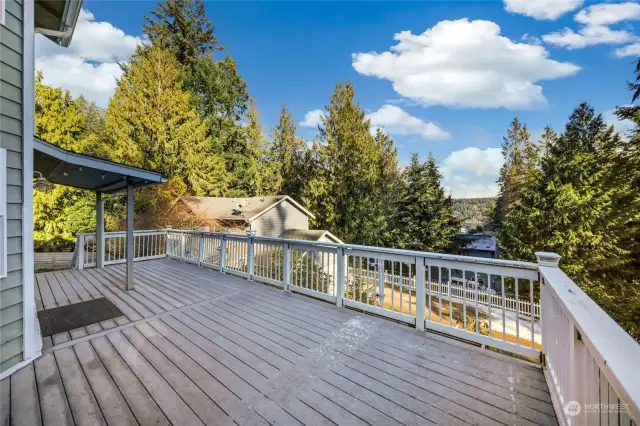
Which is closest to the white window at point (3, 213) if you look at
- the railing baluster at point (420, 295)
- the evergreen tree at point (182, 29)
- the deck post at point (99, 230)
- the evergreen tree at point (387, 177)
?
the railing baluster at point (420, 295)

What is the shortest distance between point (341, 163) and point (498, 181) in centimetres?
1643

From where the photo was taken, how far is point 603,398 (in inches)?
41.1

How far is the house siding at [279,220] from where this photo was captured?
14.2 meters

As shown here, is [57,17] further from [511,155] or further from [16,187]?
[511,155]

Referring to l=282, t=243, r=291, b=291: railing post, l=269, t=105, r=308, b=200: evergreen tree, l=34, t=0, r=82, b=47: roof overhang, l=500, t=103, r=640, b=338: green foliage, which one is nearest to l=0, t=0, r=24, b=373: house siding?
l=34, t=0, r=82, b=47: roof overhang

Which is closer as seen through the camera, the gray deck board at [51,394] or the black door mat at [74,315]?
the gray deck board at [51,394]

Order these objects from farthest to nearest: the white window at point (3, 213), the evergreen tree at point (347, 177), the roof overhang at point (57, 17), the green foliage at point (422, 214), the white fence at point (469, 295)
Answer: the green foliage at point (422, 214) → the evergreen tree at point (347, 177) → the roof overhang at point (57, 17) → the white fence at point (469, 295) → the white window at point (3, 213)

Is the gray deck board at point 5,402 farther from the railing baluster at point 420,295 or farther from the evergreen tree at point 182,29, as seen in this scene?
the evergreen tree at point 182,29

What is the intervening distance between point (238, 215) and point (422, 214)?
13.0m

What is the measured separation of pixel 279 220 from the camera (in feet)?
51.0

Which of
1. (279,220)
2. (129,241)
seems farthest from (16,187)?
(279,220)

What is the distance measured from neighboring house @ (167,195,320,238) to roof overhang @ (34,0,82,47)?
8.84 metres

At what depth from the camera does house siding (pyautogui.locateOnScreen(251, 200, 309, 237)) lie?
14.2 metres

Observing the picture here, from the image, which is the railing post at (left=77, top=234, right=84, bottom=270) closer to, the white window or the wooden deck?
the wooden deck
